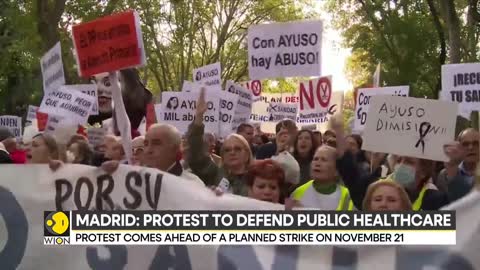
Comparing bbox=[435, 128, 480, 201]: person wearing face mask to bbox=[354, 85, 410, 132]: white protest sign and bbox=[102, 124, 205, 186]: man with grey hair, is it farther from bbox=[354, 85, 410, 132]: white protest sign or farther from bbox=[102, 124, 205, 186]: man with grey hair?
bbox=[354, 85, 410, 132]: white protest sign

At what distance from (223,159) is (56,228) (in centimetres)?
181

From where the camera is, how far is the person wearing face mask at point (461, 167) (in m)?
5.62

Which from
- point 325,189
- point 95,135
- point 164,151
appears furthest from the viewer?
point 95,135

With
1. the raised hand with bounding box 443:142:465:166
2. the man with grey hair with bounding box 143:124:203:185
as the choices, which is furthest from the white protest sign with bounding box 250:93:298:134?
the man with grey hair with bounding box 143:124:203:185

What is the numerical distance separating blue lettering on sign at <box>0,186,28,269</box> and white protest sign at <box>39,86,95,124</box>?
13.9 ft

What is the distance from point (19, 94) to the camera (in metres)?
33.7

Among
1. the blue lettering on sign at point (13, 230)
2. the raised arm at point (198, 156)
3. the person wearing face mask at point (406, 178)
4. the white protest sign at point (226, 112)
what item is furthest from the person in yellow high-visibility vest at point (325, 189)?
the white protest sign at point (226, 112)

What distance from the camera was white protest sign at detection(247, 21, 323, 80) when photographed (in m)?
9.02

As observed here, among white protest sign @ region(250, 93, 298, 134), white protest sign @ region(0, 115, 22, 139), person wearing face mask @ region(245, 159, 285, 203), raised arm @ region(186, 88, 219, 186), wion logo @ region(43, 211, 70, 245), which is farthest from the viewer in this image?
white protest sign @ region(250, 93, 298, 134)

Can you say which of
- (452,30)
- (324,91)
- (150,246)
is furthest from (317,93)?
(150,246)

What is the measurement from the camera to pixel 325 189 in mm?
5559

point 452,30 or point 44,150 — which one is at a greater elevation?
point 452,30

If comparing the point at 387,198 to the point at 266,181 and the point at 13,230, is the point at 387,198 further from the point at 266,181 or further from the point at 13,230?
the point at 13,230

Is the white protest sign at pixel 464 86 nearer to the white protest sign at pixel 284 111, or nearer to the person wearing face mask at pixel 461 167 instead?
the person wearing face mask at pixel 461 167
